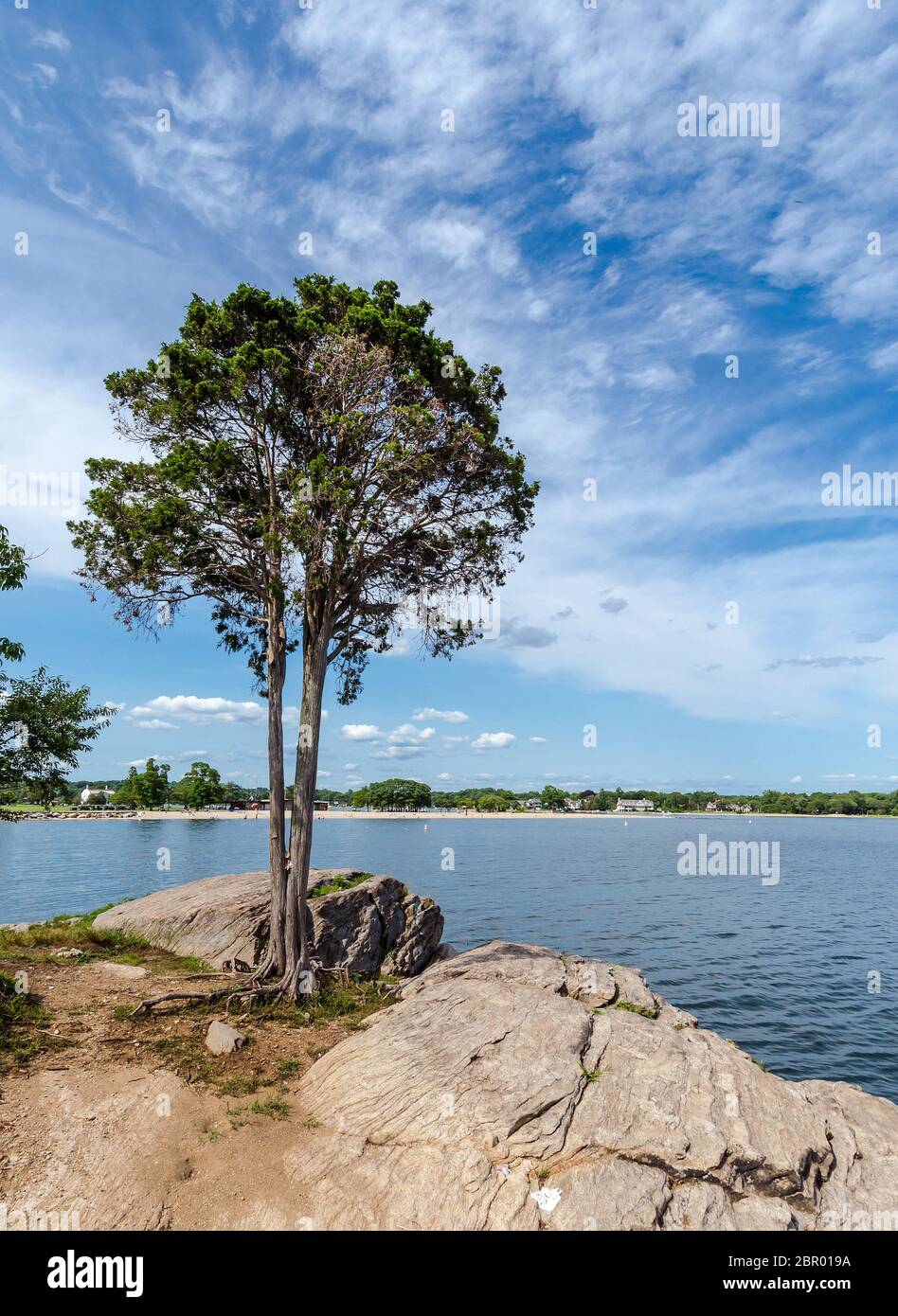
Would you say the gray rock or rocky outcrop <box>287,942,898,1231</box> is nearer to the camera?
rocky outcrop <box>287,942,898,1231</box>

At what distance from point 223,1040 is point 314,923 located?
8.40m

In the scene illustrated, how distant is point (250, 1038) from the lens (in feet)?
47.1

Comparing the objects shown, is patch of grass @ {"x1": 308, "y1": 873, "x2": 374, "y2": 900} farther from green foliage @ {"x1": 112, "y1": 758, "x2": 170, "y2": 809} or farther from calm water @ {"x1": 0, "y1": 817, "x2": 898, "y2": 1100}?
green foliage @ {"x1": 112, "y1": 758, "x2": 170, "y2": 809}

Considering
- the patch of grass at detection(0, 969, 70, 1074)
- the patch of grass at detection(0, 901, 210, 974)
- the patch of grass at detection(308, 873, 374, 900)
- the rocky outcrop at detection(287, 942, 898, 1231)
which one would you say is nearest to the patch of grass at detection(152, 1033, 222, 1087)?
the rocky outcrop at detection(287, 942, 898, 1231)

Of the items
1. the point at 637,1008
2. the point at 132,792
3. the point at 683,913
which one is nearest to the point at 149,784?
the point at 132,792

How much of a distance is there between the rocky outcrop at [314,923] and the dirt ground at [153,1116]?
5127 millimetres

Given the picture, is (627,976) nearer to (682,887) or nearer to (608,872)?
(682,887)

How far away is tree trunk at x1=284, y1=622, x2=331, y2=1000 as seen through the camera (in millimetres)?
17594

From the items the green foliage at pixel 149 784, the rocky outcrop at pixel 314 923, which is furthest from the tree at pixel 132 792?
the rocky outcrop at pixel 314 923

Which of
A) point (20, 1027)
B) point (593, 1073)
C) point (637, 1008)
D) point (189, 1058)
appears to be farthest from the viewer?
point (637, 1008)

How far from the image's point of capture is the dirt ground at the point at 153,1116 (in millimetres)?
8906

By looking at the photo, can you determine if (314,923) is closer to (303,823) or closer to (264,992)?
(264,992)

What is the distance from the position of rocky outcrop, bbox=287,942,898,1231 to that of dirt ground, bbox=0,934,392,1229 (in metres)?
0.80

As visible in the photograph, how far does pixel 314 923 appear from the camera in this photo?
22.0 m
